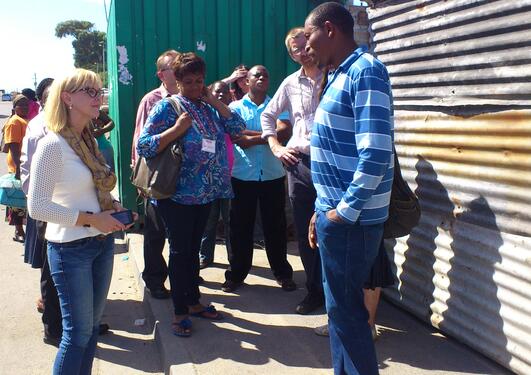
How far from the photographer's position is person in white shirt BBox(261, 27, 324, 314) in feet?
12.5

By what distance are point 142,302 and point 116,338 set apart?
717mm

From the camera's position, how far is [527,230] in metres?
2.79

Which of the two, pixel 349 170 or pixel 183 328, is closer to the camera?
pixel 349 170

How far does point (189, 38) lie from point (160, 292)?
314 centimetres

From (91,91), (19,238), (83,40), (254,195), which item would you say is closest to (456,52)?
(254,195)

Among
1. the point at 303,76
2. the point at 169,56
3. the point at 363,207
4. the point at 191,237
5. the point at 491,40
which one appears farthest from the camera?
the point at 169,56

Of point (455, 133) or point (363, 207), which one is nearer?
point (363, 207)

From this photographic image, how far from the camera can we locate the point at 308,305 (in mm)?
3992

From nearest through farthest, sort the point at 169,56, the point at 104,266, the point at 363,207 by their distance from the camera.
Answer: the point at 363,207, the point at 104,266, the point at 169,56

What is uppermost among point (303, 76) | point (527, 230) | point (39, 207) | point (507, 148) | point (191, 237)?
point (303, 76)

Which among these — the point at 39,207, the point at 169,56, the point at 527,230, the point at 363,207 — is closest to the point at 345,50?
the point at 363,207

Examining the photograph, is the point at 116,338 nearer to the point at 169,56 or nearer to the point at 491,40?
the point at 169,56

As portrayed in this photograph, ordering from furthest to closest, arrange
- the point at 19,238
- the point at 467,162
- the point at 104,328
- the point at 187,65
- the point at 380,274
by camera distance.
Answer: the point at 19,238 < the point at 104,328 < the point at 187,65 < the point at 380,274 < the point at 467,162

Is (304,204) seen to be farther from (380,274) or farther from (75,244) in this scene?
(75,244)
